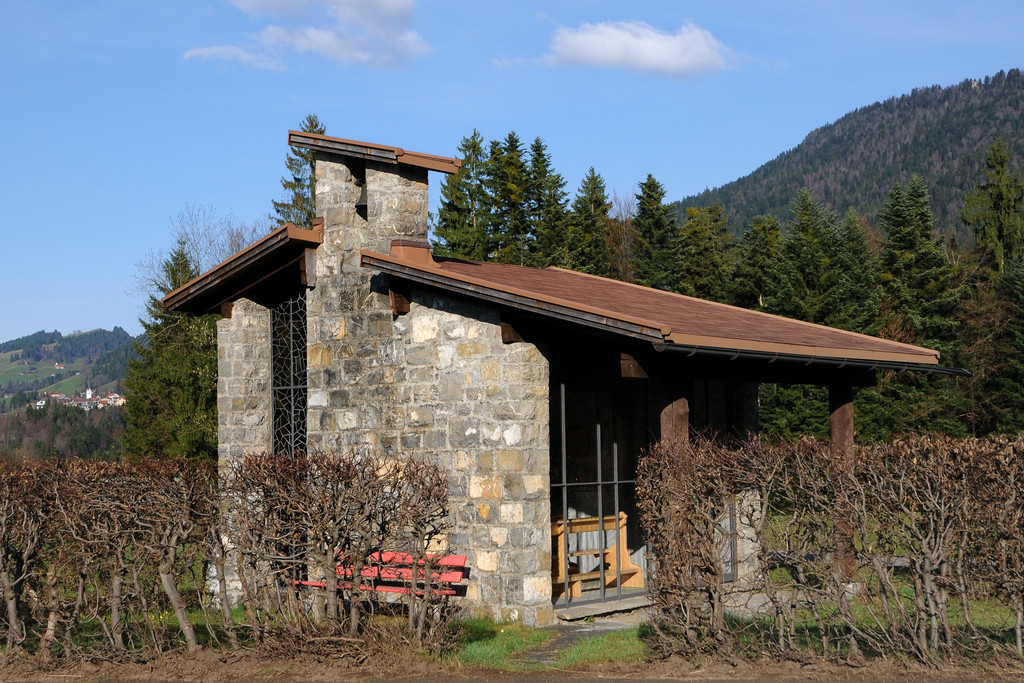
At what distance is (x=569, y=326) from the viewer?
29.7 feet

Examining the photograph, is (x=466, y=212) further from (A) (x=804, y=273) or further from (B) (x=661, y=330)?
(B) (x=661, y=330)

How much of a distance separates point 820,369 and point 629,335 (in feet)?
14.4

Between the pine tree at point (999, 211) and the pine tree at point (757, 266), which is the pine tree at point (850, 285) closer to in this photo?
the pine tree at point (757, 266)

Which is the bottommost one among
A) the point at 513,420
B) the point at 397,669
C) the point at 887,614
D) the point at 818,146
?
the point at 397,669

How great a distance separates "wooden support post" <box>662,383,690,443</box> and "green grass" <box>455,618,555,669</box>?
2.21m

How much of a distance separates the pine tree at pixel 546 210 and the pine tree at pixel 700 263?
507cm

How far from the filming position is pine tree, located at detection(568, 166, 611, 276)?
127ft

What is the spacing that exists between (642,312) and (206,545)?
15.6 ft

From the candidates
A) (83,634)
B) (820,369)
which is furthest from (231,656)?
(820,369)

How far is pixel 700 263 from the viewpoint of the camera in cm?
4144

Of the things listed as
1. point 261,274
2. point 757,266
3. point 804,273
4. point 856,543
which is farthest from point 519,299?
point 757,266

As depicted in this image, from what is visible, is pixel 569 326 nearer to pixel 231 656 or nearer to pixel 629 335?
pixel 629 335

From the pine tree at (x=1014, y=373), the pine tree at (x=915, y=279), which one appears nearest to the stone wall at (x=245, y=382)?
the pine tree at (x=1014, y=373)

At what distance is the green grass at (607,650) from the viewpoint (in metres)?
7.88
